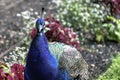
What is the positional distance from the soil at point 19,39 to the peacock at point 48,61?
1659 mm

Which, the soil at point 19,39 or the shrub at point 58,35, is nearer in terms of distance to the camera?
the shrub at point 58,35

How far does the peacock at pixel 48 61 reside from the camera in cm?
414

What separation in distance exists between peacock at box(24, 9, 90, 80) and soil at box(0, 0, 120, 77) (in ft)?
5.44

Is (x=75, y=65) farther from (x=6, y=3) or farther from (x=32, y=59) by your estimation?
(x=6, y=3)

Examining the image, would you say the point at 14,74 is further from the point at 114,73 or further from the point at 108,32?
the point at 108,32

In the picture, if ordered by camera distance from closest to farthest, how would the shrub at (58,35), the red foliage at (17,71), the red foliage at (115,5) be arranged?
the red foliage at (17,71) → the shrub at (58,35) → the red foliage at (115,5)

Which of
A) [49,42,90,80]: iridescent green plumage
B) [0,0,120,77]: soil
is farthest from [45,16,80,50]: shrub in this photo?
[49,42,90,80]: iridescent green plumage

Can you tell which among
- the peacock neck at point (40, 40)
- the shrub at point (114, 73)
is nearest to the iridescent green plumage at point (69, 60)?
the peacock neck at point (40, 40)

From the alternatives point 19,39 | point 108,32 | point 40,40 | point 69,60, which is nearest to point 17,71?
point 69,60

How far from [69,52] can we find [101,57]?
2.37 metres

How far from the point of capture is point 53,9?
905 cm

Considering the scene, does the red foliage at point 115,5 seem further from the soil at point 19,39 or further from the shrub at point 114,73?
the shrub at point 114,73

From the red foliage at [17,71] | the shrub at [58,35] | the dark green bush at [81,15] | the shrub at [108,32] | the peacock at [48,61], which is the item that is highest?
the peacock at [48,61]

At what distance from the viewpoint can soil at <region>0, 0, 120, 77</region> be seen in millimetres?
6707
